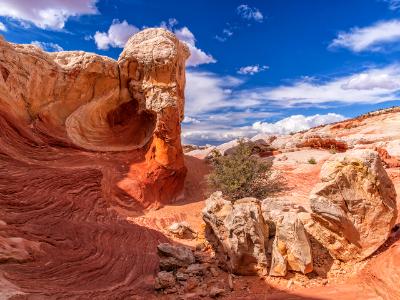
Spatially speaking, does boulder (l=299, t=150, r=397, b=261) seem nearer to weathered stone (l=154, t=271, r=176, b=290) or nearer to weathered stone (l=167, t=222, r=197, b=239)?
weathered stone (l=154, t=271, r=176, b=290)

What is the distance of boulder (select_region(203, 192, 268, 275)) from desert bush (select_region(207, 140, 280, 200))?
269 inches

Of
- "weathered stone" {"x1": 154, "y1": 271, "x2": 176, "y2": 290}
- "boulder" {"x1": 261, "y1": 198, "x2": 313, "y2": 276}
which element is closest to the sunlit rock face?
"weathered stone" {"x1": 154, "y1": 271, "x2": 176, "y2": 290}

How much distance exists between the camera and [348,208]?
9.02 m

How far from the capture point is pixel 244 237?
9.37 meters

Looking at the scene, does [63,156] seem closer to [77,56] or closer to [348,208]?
[77,56]

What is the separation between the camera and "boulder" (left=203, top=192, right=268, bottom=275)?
9266 millimetres

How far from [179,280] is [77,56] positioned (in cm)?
1482

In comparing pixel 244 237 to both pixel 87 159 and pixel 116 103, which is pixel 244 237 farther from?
pixel 116 103

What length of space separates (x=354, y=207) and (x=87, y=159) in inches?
495

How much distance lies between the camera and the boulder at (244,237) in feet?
30.4

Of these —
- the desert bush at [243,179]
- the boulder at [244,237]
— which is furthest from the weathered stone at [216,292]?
the desert bush at [243,179]

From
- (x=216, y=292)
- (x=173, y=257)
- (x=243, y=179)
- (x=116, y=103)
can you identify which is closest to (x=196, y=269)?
(x=173, y=257)

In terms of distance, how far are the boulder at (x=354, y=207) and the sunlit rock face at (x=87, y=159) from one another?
5.28 meters

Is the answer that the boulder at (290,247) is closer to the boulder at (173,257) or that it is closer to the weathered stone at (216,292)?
the weathered stone at (216,292)
